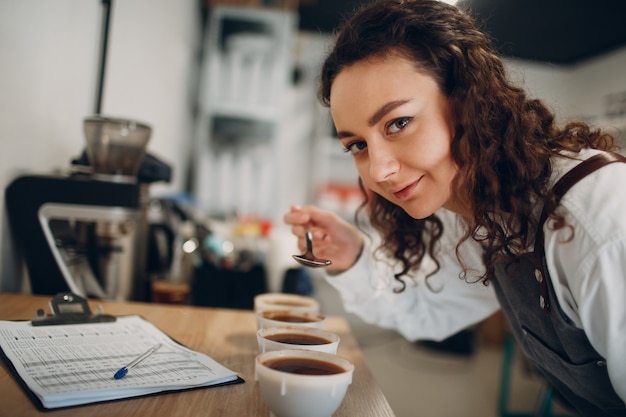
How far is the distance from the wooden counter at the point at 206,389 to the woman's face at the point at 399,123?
371 millimetres

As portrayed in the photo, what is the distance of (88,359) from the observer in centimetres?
71

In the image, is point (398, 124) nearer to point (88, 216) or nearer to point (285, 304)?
point (285, 304)

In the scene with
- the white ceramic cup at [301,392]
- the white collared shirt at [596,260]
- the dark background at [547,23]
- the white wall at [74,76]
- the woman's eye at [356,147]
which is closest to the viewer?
the white ceramic cup at [301,392]

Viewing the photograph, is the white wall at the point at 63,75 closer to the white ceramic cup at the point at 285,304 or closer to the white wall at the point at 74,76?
the white wall at the point at 74,76

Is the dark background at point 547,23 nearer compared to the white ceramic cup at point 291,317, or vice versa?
the white ceramic cup at point 291,317

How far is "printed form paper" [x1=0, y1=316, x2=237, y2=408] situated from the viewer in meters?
0.61

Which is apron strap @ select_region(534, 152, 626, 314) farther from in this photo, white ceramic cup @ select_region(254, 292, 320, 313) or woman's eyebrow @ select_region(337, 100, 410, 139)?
white ceramic cup @ select_region(254, 292, 320, 313)

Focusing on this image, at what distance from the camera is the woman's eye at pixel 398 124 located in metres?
0.84

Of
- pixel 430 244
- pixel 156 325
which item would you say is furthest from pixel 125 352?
pixel 430 244

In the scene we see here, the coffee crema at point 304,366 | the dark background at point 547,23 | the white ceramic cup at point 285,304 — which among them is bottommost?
the white ceramic cup at point 285,304

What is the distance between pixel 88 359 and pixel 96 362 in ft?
0.06

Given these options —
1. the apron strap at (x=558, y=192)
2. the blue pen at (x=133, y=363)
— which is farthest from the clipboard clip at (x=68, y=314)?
the apron strap at (x=558, y=192)

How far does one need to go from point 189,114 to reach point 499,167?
8.70ft

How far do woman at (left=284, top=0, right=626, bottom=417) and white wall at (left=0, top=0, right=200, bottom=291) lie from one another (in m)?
0.72
